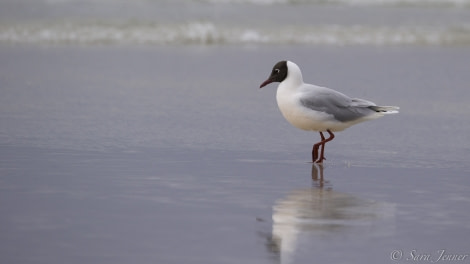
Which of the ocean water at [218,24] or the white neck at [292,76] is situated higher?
the ocean water at [218,24]

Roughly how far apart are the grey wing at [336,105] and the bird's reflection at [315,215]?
3.26ft

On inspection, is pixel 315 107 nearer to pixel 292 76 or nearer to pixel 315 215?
pixel 292 76

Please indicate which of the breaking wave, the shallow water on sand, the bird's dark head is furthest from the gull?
the breaking wave

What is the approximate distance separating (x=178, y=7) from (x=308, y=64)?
10.2 m

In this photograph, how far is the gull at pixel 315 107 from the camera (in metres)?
6.67

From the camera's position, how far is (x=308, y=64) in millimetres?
13328

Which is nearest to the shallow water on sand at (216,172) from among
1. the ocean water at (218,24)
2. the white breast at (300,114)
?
the white breast at (300,114)

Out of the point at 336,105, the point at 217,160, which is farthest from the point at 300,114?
the point at 217,160

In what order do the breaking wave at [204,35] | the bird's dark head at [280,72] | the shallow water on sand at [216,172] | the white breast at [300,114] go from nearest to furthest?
1. the shallow water on sand at [216,172]
2. the white breast at [300,114]
3. the bird's dark head at [280,72]
4. the breaking wave at [204,35]

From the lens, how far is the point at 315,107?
6.67 m

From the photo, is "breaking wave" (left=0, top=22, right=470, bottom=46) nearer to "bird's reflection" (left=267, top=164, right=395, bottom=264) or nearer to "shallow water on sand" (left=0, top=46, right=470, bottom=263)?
"shallow water on sand" (left=0, top=46, right=470, bottom=263)

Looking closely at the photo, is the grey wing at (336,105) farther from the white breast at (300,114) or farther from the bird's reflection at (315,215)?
the bird's reflection at (315,215)

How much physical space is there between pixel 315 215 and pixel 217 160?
1754mm

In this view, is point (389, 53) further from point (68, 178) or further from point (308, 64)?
point (68, 178)
